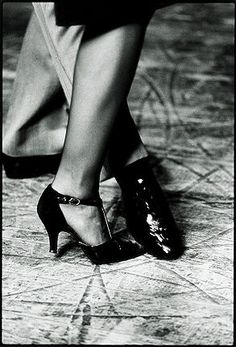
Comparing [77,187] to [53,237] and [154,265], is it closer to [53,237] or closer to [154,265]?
[53,237]

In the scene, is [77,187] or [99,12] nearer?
Result: [99,12]

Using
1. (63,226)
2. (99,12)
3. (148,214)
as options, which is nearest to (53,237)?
(63,226)

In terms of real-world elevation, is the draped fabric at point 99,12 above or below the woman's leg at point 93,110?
above

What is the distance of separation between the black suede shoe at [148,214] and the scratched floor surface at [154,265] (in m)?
0.03

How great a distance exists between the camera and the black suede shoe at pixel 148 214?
143 centimetres

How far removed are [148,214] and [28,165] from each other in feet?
1.70

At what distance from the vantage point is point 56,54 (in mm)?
1504

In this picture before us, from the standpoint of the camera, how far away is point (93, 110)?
1.29m

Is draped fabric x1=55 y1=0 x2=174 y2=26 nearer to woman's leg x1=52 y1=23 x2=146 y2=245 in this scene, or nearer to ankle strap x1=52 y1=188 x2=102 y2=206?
woman's leg x1=52 y1=23 x2=146 y2=245

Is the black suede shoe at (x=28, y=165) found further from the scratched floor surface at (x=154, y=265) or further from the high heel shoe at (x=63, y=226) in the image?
the high heel shoe at (x=63, y=226)

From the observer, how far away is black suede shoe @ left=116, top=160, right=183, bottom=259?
143cm

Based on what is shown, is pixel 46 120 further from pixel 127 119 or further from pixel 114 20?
pixel 114 20

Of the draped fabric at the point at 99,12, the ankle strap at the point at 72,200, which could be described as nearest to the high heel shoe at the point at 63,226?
the ankle strap at the point at 72,200

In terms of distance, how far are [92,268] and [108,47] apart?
43cm
